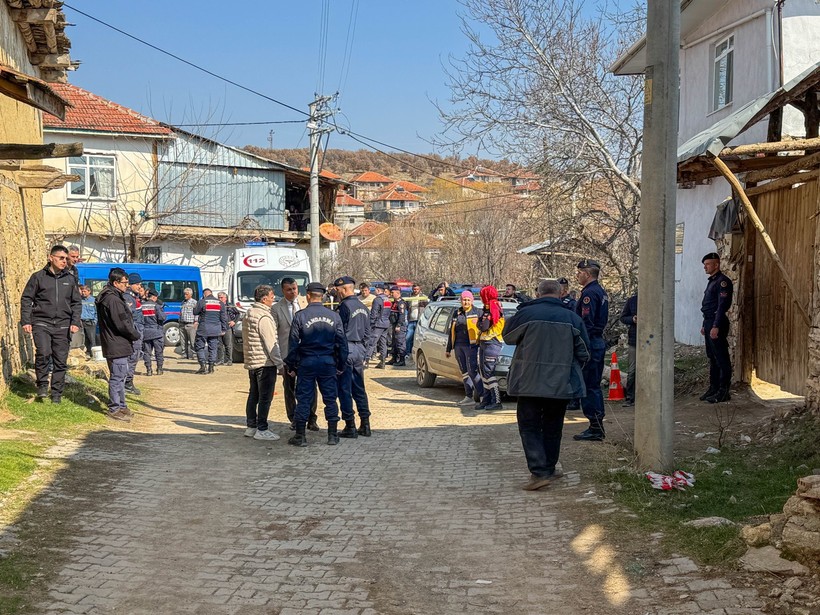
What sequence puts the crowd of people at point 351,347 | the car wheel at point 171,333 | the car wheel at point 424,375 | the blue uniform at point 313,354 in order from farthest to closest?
the car wheel at point 171,333 → the car wheel at point 424,375 → the blue uniform at point 313,354 → the crowd of people at point 351,347

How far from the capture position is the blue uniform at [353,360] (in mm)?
10445

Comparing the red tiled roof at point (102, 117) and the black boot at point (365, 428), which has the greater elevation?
the red tiled roof at point (102, 117)

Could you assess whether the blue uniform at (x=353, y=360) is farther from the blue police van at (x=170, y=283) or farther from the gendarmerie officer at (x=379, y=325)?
the blue police van at (x=170, y=283)

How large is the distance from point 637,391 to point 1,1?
10.5 m

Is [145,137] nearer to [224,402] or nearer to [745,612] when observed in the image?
[224,402]

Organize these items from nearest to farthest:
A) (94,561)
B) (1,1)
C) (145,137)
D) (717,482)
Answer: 1. (94,561)
2. (717,482)
3. (1,1)
4. (145,137)

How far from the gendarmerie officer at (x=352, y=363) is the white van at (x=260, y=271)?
10.7 m

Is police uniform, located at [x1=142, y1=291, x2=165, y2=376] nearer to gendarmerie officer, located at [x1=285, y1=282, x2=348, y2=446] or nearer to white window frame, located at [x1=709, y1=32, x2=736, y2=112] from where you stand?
gendarmerie officer, located at [x1=285, y1=282, x2=348, y2=446]

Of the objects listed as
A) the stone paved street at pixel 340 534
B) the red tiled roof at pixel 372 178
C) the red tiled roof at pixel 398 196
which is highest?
A: the red tiled roof at pixel 372 178

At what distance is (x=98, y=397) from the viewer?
12156 millimetres

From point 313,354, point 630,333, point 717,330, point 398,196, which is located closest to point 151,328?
point 313,354

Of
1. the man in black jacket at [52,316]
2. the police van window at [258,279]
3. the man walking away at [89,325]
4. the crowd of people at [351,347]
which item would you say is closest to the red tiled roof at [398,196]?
the police van window at [258,279]

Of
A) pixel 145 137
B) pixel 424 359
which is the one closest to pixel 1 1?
pixel 424 359

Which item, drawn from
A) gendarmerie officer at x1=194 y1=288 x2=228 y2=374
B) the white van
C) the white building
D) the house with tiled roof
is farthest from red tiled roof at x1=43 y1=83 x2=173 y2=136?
the white building
